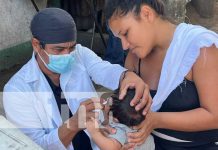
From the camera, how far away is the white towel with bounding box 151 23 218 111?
6.82 feet

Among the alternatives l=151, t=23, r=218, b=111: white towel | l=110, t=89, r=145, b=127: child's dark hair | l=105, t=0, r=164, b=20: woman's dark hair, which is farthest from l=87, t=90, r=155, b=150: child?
l=105, t=0, r=164, b=20: woman's dark hair

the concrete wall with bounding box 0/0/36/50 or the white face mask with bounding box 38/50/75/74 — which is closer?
the white face mask with bounding box 38/50/75/74

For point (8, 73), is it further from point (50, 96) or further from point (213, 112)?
point (213, 112)

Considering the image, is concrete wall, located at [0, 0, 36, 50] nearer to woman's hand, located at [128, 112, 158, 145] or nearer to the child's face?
the child's face

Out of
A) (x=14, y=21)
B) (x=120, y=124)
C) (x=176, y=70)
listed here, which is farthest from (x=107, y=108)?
(x=14, y=21)

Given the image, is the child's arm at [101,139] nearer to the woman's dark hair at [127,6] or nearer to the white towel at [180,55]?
the white towel at [180,55]

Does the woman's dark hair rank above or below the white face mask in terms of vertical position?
above

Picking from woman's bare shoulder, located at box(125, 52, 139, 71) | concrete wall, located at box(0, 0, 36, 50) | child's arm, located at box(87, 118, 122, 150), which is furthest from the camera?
concrete wall, located at box(0, 0, 36, 50)

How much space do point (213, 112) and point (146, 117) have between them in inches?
13.5

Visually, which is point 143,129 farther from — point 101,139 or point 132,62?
point 132,62

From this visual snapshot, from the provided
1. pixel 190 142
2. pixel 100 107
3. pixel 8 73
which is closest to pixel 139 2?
pixel 100 107

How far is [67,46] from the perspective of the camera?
8.63ft

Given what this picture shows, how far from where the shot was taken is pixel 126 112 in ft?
6.96

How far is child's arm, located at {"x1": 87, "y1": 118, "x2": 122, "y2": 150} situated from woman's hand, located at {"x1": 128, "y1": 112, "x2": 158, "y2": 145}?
9 cm
